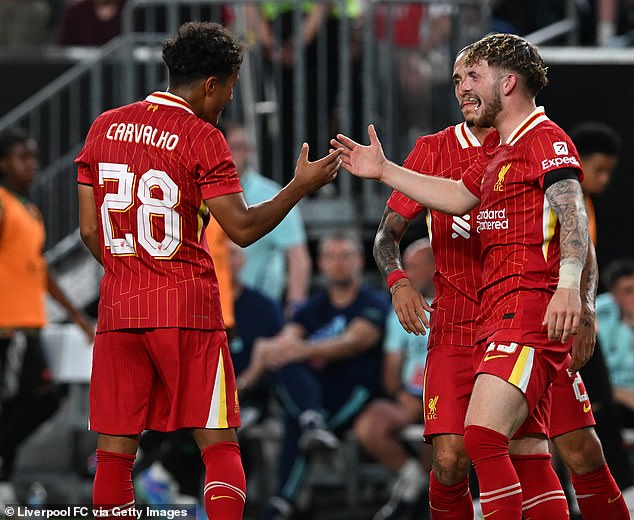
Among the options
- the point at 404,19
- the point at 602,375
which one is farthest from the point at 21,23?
the point at 602,375

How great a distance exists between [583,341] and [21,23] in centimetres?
1038

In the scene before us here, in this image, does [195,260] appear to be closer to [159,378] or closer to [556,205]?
[159,378]

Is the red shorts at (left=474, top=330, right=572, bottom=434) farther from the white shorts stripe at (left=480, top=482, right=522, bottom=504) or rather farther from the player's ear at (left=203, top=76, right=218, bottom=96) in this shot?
the player's ear at (left=203, top=76, right=218, bottom=96)

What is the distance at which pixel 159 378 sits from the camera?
239 inches

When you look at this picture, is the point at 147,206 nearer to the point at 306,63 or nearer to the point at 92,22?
the point at 306,63

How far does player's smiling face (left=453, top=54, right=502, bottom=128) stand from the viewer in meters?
5.81

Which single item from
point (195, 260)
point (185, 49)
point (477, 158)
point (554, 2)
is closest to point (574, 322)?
point (477, 158)

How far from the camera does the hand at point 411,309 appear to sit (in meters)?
5.96

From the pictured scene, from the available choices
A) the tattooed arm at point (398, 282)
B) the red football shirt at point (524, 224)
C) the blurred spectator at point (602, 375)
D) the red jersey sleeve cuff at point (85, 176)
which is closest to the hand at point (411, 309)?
the tattooed arm at point (398, 282)

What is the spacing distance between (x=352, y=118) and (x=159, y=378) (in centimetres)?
574

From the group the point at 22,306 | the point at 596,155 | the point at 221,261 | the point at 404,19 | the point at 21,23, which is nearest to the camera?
the point at 596,155

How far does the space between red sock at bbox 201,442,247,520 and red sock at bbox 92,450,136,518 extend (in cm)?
35

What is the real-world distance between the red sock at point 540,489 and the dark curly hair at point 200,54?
6.96ft

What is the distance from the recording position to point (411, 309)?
5984 mm
